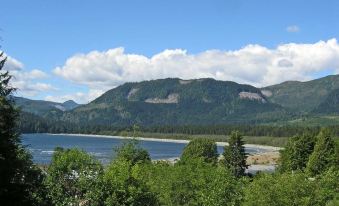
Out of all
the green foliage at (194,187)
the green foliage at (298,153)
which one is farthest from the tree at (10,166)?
→ the green foliage at (298,153)

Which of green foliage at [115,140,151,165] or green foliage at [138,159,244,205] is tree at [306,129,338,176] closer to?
green foliage at [138,159,244,205]

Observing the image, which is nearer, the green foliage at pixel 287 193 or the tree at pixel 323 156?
the green foliage at pixel 287 193

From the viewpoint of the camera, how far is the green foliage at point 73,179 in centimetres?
4397

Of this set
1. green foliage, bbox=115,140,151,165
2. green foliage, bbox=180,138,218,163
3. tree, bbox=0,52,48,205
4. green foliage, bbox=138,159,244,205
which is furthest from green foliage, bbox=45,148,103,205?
green foliage, bbox=180,138,218,163

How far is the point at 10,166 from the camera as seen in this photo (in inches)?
1050

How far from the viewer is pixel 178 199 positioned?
5956 cm

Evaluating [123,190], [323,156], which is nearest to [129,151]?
[123,190]

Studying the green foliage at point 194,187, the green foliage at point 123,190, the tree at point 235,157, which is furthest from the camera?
the tree at point 235,157

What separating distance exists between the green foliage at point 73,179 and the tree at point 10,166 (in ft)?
42.7

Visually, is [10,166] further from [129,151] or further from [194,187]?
[129,151]

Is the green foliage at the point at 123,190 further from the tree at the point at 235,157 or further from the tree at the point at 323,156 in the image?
the tree at the point at 235,157

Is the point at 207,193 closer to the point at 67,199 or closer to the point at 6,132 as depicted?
the point at 67,199

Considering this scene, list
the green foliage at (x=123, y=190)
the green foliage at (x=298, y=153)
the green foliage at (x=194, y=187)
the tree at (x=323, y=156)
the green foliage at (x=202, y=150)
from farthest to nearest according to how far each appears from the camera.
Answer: the green foliage at (x=202, y=150)
the green foliage at (x=298, y=153)
the tree at (x=323, y=156)
the green foliage at (x=194, y=187)
the green foliage at (x=123, y=190)

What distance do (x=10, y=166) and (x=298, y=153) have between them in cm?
8339
